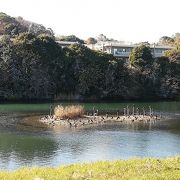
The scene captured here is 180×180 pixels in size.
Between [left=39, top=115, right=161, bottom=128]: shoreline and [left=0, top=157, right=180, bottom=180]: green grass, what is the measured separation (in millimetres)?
32783

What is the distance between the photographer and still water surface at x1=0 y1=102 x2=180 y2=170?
30.5 meters

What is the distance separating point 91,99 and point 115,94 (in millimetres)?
6021

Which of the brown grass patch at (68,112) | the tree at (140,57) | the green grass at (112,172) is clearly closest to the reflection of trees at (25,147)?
the brown grass patch at (68,112)

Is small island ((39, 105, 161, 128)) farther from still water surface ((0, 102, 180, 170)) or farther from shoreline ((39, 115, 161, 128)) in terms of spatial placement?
still water surface ((0, 102, 180, 170))

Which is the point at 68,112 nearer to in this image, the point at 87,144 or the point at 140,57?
the point at 87,144

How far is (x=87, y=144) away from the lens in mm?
36875

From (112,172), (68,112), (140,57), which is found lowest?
(68,112)

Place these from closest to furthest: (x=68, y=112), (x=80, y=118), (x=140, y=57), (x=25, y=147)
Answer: (x=25, y=147)
(x=68, y=112)
(x=80, y=118)
(x=140, y=57)

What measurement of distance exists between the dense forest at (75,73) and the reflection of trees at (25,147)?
147 ft

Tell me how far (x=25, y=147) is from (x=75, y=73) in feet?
183

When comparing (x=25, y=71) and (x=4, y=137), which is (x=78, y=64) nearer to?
(x=25, y=71)

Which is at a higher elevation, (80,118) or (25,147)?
(80,118)

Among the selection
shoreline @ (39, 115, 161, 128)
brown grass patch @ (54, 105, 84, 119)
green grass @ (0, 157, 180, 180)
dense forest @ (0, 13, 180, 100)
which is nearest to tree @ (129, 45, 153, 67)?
dense forest @ (0, 13, 180, 100)

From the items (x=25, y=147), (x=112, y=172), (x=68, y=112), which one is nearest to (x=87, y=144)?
(x=25, y=147)
